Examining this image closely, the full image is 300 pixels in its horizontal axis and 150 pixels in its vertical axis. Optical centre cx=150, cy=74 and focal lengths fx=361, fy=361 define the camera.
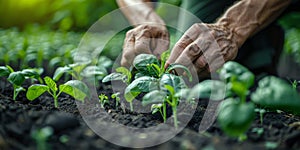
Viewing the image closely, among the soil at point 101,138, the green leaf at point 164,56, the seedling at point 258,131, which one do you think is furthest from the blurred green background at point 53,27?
the seedling at point 258,131

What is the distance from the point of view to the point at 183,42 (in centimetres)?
143

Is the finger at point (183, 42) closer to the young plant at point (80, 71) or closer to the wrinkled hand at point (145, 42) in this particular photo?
the wrinkled hand at point (145, 42)

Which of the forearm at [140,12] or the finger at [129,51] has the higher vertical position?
the forearm at [140,12]

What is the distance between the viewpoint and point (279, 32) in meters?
2.33

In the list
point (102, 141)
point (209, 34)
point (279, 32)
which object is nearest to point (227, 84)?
point (102, 141)

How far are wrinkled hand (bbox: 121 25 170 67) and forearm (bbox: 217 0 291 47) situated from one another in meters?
0.27

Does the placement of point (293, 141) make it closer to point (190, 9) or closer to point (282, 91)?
point (282, 91)

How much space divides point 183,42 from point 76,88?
454mm

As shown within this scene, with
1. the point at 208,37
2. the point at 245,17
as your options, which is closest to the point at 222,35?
the point at 208,37

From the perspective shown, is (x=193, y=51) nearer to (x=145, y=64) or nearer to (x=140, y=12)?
(x=145, y=64)

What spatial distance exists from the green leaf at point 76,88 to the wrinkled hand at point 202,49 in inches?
12.9

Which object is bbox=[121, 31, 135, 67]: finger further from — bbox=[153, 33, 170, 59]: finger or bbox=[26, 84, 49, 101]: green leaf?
bbox=[26, 84, 49, 101]: green leaf

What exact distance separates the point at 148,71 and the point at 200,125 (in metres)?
0.28

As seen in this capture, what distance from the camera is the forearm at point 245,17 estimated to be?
64.6 inches
